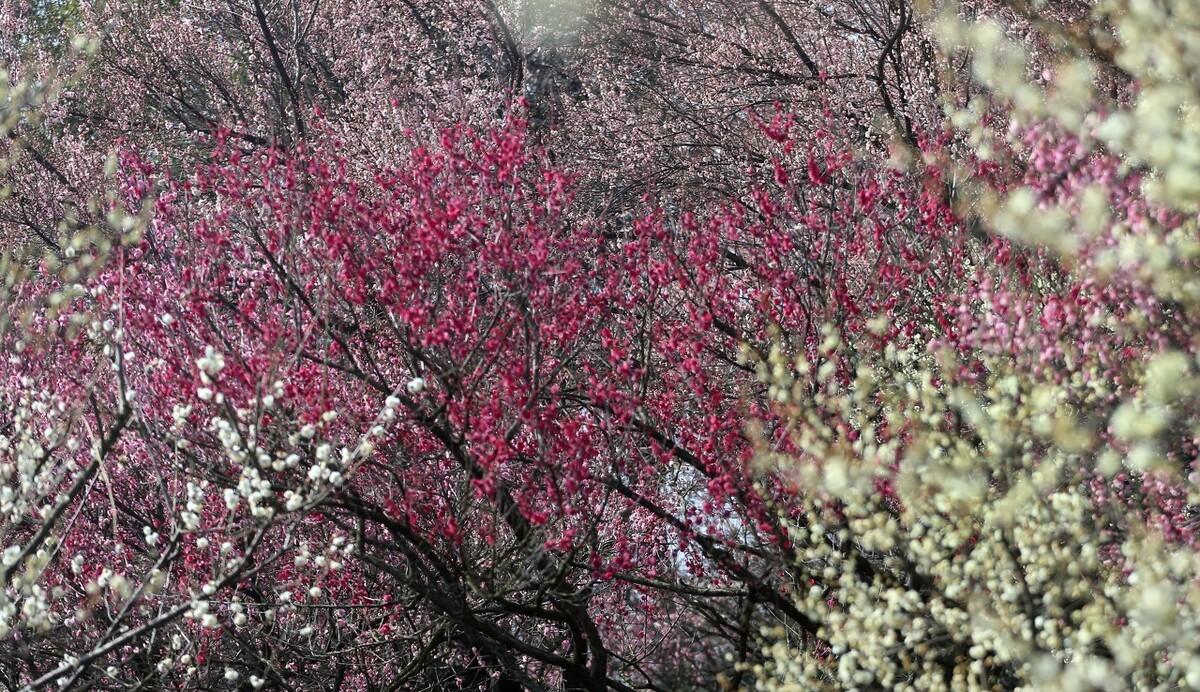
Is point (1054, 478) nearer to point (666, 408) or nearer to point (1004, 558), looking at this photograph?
point (1004, 558)

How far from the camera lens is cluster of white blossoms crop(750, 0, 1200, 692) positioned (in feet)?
12.7

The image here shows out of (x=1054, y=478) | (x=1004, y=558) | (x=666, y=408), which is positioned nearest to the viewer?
(x=1054, y=478)

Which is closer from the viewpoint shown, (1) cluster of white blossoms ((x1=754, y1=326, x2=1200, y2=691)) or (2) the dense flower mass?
(1) cluster of white blossoms ((x1=754, y1=326, x2=1200, y2=691))

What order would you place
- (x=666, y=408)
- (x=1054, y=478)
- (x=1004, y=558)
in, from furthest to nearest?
(x=666, y=408)
(x=1004, y=558)
(x=1054, y=478)

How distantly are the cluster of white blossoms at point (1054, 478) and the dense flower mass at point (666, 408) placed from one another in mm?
41

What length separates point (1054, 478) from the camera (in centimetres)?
543

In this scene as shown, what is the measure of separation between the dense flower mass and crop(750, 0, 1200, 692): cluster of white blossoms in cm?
4

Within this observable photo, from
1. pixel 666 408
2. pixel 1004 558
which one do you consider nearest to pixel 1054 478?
pixel 1004 558

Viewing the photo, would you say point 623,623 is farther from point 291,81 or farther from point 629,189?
point 291,81

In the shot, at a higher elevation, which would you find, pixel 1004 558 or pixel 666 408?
pixel 666 408

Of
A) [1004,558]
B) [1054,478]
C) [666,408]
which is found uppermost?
[666,408]

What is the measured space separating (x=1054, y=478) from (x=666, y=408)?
13.2 ft

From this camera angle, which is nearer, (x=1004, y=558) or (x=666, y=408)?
(x=1004, y=558)

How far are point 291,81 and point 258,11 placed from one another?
0.97 m
